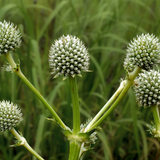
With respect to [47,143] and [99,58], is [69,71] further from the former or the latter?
[99,58]

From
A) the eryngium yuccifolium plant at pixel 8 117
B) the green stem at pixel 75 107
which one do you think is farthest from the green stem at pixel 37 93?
the eryngium yuccifolium plant at pixel 8 117

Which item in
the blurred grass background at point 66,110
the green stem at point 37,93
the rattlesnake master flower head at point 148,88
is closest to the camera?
the green stem at point 37,93

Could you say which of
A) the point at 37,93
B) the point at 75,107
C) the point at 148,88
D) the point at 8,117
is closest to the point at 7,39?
the point at 37,93

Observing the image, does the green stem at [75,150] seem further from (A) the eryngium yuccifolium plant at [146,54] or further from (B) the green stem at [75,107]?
(A) the eryngium yuccifolium plant at [146,54]

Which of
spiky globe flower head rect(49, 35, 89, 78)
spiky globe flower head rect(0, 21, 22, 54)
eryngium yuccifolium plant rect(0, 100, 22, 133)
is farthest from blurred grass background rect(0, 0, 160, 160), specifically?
spiky globe flower head rect(49, 35, 89, 78)

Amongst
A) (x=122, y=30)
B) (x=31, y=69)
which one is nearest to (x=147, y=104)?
(x=31, y=69)

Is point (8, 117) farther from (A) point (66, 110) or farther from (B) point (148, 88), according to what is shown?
(A) point (66, 110)

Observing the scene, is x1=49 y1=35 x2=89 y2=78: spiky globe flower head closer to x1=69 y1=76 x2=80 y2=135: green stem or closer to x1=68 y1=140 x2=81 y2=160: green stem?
x1=69 y1=76 x2=80 y2=135: green stem
